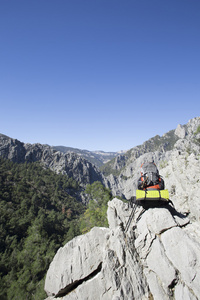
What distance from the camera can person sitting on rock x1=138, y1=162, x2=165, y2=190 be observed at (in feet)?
30.9

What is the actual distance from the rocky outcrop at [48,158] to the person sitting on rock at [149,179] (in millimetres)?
161796

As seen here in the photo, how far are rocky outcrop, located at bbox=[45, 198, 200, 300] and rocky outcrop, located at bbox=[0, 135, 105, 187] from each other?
6198 inches

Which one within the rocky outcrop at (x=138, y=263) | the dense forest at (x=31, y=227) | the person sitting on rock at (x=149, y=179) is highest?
the person sitting on rock at (x=149, y=179)

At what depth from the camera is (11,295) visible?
28906 mm

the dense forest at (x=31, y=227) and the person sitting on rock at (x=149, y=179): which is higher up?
the person sitting on rock at (x=149, y=179)

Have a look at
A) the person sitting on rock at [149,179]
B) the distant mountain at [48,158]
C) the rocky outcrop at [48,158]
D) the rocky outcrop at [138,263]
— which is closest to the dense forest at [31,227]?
the rocky outcrop at [138,263]

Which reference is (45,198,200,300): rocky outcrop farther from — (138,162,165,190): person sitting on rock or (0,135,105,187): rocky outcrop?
(0,135,105,187): rocky outcrop

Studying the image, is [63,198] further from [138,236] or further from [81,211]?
[138,236]

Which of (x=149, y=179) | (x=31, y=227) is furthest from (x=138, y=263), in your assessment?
(x=31, y=227)

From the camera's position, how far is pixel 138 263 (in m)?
10.3

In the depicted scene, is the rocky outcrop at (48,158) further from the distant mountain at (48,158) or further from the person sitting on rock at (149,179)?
the person sitting on rock at (149,179)

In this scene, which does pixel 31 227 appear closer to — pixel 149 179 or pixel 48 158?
pixel 149 179

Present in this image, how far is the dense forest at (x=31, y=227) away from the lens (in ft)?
111

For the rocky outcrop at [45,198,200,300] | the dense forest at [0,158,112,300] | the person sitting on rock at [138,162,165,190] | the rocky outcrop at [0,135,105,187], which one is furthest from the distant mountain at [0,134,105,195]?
the person sitting on rock at [138,162,165,190]
